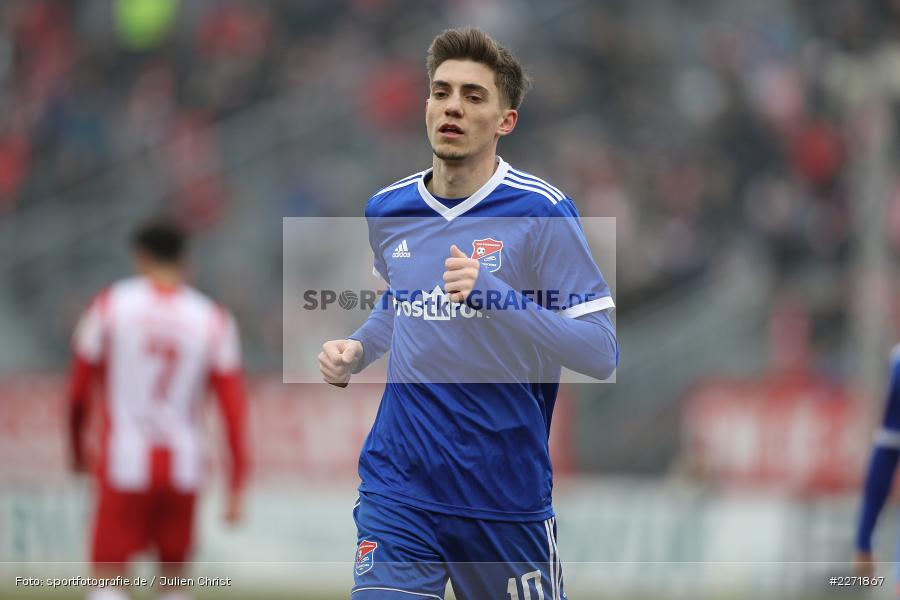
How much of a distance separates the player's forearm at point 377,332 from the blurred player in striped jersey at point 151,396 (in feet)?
10.0

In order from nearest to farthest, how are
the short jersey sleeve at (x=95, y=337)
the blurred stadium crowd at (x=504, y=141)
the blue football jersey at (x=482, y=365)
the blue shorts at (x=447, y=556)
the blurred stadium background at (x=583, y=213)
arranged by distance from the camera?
the blue shorts at (x=447, y=556)
the blue football jersey at (x=482, y=365)
the short jersey sleeve at (x=95, y=337)
the blurred stadium background at (x=583, y=213)
the blurred stadium crowd at (x=504, y=141)

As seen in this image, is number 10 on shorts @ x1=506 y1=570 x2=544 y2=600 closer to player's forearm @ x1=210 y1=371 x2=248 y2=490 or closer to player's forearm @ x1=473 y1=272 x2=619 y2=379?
player's forearm @ x1=473 y1=272 x2=619 y2=379

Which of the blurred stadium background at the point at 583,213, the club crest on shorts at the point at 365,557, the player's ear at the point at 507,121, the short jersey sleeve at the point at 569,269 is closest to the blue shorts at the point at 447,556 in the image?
the club crest on shorts at the point at 365,557

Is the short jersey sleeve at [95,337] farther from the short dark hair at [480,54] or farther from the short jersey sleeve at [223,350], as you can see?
the short dark hair at [480,54]

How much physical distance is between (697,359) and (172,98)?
7539 mm

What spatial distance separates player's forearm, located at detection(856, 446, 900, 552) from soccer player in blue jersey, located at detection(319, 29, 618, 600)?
1.98m

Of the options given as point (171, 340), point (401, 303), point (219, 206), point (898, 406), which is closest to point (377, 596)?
point (401, 303)

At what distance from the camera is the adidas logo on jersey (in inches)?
209

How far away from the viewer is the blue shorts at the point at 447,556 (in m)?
5.01

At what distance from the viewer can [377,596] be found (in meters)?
4.97

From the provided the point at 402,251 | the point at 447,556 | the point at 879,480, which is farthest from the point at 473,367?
the point at 879,480

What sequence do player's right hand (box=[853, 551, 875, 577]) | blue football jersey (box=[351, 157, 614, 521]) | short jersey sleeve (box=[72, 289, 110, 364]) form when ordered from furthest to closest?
short jersey sleeve (box=[72, 289, 110, 364])
player's right hand (box=[853, 551, 875, 577])
blue football jersey (box=[351, 157, 614, 521])

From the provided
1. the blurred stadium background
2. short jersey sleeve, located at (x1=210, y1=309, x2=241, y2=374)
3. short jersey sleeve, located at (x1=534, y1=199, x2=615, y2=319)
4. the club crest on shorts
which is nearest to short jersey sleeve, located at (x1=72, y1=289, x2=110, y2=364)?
short jersey sleeve, located at (x1=210, y1=309, x2=241, y2=374)

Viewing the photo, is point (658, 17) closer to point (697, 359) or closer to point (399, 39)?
point (399, 39)
